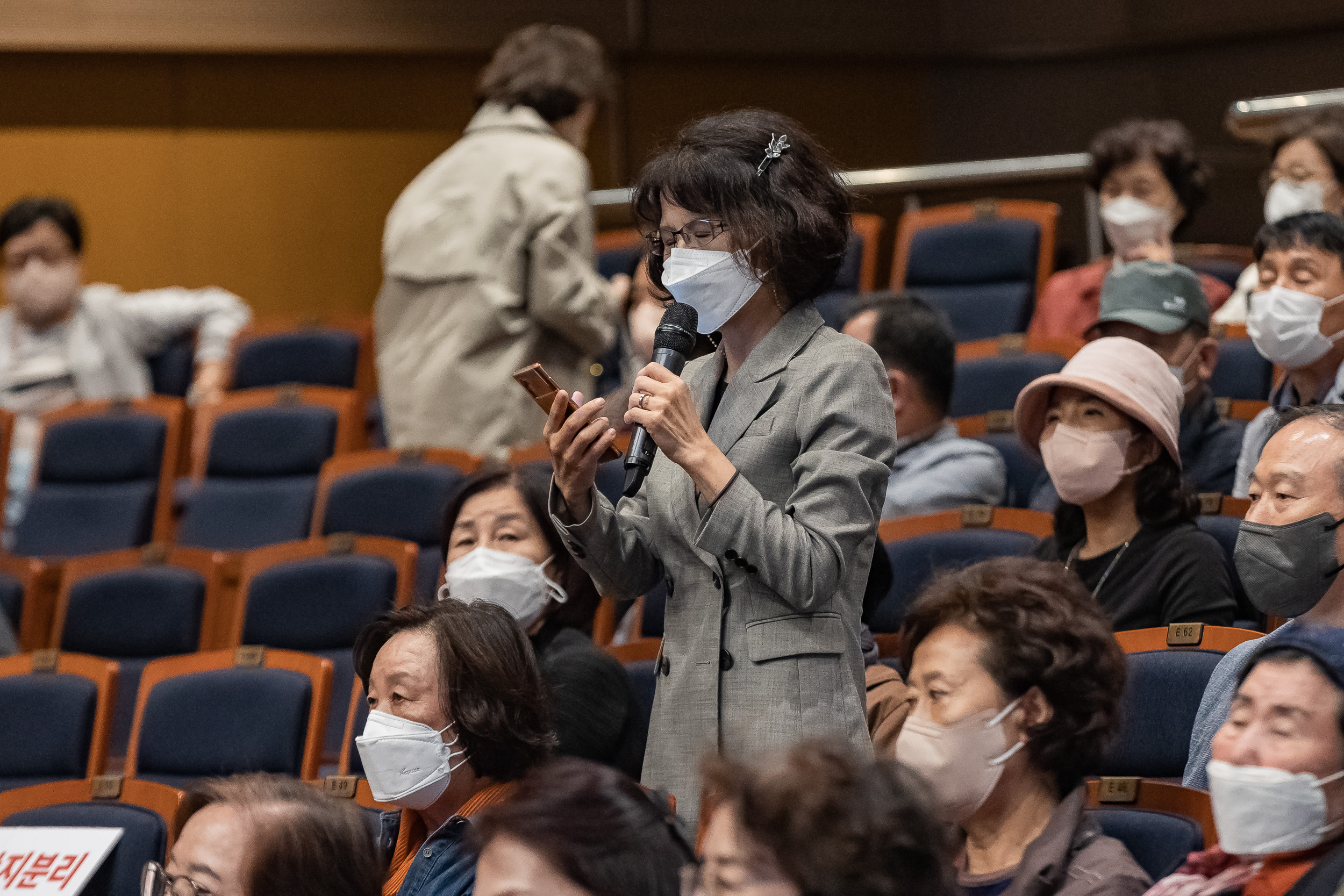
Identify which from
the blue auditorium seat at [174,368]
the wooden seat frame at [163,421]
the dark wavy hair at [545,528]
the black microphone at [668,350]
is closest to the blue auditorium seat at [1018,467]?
the dark wavy hair at [545,528]

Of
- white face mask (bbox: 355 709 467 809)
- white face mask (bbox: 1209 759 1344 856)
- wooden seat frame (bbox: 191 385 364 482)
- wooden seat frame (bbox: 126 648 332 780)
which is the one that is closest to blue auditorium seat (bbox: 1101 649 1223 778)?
white face mask (bbox: 1209 759 1344 856)

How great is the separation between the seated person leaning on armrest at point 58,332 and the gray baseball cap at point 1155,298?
2787mm

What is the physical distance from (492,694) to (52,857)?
67 centimetres

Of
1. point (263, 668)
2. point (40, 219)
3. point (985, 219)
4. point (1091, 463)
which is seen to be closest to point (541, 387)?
point (1091, 463)

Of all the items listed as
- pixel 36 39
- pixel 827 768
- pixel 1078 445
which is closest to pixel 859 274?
pixel 1078 445

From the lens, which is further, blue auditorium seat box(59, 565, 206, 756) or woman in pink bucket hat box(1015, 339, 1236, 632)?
blue auditorium seat box(59, 565, 206, 756)

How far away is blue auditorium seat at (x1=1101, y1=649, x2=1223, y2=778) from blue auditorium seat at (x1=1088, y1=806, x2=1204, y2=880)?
29 cm

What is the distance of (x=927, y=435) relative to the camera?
3.04m

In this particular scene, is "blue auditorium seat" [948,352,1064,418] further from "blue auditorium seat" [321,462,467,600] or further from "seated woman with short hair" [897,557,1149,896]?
"seated woman with short hair" [897,557,1149,896]

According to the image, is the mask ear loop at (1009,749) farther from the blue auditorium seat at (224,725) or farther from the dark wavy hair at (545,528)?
the blue auditorium seat at (224,725)

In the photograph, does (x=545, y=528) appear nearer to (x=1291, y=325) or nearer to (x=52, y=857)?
(x=52, y=857)

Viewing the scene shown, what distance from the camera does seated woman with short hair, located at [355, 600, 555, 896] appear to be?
6.30ft

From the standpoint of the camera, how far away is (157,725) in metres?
2.74

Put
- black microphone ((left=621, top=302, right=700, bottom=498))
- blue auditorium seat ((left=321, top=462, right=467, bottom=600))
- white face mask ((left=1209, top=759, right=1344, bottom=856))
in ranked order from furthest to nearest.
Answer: blue auditorium seat ((left=321, top=462, right=467, bottom=600))
black microphone ((left=621, top=302, right=700, bottom=498))
white face mask ((left=1209, top=759, right=1344, bottom=856))
